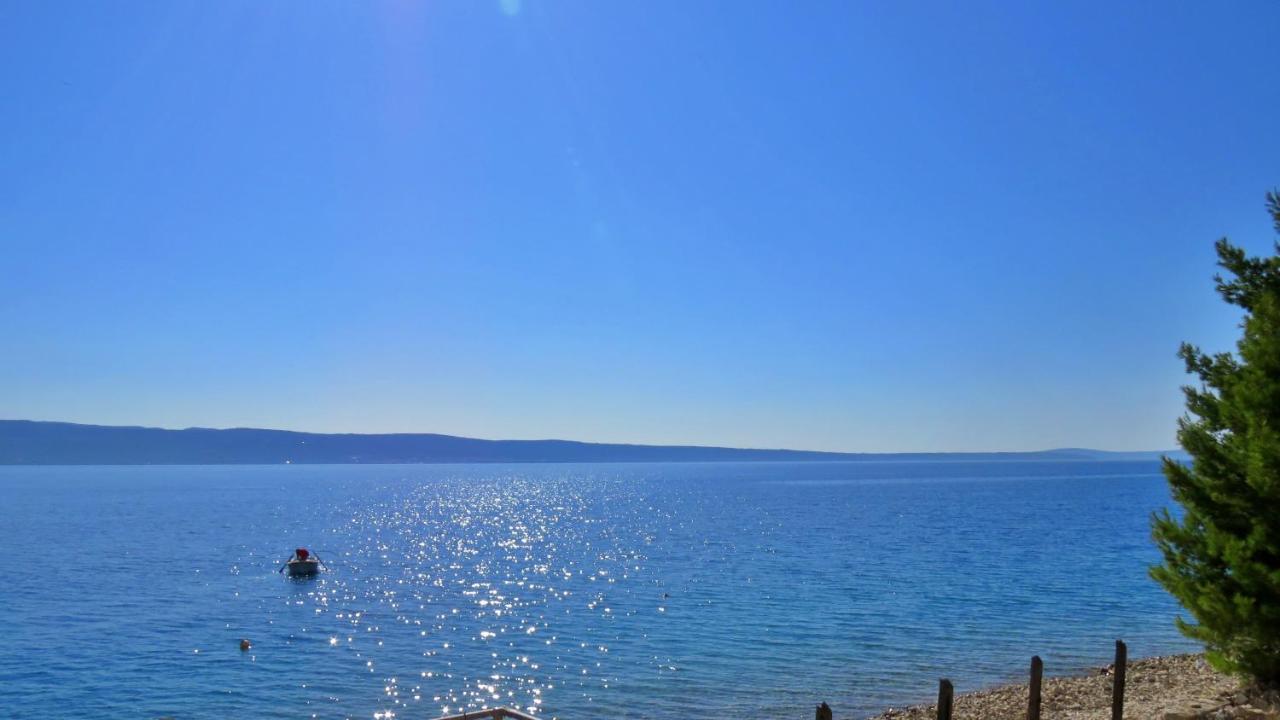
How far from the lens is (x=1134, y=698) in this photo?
24094mm

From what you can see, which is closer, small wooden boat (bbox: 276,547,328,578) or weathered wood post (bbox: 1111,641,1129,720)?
weathered wood post (bbox: 1111,641,1129,720)

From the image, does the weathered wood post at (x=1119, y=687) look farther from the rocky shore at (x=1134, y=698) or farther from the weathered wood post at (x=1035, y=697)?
the weathered wood post at (x=1035, y=697)

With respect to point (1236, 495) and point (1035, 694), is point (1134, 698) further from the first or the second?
Result: point (1236, 495)

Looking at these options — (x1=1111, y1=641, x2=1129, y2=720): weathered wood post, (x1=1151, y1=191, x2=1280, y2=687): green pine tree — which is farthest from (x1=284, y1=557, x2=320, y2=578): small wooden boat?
(x1=1151, y1=191, x2=1280, y2=687): green pine tree

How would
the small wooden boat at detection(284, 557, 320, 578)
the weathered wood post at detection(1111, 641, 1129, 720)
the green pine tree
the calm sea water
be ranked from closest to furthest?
the green pine tree < the weathered wood post at detection(1111, 641, 1129, 720) < the calm sea water < the small wooden boat at detection(284, 557, 320, 578)

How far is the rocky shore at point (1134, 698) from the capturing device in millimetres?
20636

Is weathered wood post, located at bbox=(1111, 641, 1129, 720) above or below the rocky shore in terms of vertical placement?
above

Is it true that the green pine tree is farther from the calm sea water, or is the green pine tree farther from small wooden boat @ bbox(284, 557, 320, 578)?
small wooden boat @ bbox(284, 557, 320, 578)

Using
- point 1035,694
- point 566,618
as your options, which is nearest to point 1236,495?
point 1035,694

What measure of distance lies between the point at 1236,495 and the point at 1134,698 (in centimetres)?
1000

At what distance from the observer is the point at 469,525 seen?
109125mm

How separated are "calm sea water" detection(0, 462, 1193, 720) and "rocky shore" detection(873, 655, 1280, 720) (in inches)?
100

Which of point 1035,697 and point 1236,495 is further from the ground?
point 1236,495

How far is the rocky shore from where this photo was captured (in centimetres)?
2064
